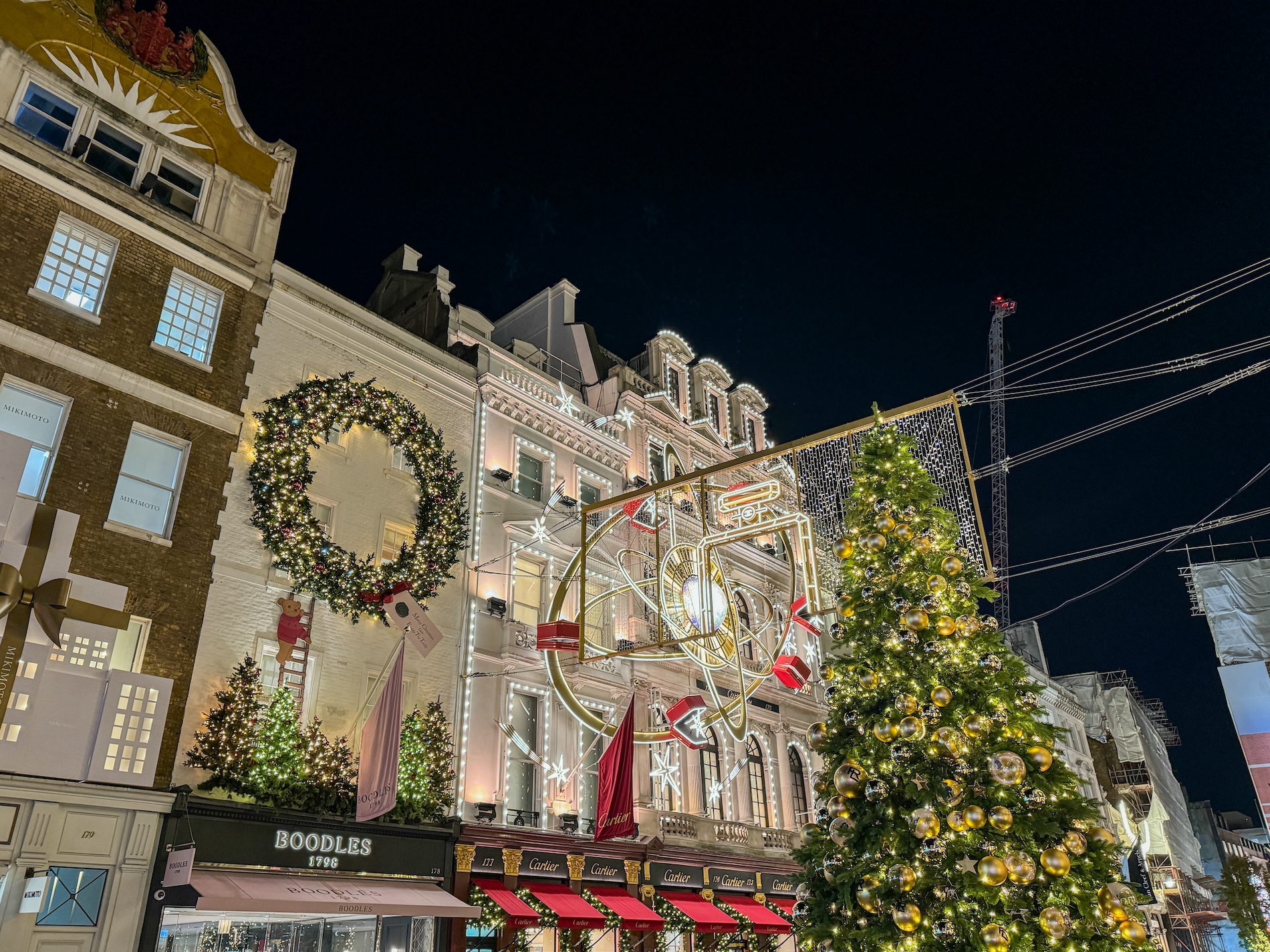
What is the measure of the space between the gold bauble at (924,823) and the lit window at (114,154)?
17.5 m

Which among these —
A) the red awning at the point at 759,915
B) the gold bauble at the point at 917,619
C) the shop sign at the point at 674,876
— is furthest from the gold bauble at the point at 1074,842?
the red awning at the point at 759,915

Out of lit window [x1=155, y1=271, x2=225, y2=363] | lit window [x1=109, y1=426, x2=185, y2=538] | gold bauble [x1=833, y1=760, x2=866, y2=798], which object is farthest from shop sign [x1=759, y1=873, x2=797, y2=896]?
lit window [x1=155, y1=271, x2=225, y2=363]

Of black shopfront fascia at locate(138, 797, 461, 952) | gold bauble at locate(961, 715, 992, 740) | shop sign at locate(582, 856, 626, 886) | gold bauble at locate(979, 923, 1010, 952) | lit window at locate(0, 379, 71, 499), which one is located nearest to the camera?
gold bauble at locate(979, 923, 1010, 952)

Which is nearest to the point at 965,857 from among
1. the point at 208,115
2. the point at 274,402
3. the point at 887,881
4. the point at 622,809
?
the point at 887,881

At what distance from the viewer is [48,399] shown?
47.0 ft

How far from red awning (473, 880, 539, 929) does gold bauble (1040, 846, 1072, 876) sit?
35.3 ft

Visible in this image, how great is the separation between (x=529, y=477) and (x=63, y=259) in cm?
1162

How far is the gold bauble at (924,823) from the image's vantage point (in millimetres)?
9977

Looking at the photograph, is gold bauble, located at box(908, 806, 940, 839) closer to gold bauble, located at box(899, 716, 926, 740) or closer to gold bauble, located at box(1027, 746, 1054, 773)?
gold bauble, located at box(899, 716, 926, 740)

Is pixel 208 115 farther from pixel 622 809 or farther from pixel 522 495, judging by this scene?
pixel 622 809

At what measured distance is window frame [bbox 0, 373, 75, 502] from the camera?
45.0 feet

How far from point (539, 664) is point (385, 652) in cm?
404

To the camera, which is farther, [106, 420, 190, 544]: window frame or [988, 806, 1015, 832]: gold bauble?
[106, 420, 190, 544]: window frame

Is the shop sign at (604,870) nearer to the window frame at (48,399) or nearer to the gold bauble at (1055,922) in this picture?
the gold bauble at (1055,922)
